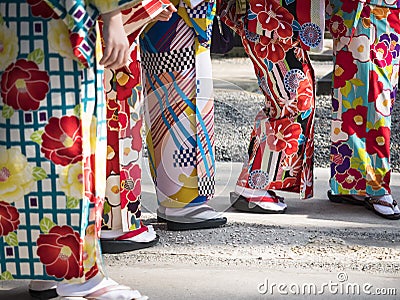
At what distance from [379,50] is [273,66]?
17.9 inches

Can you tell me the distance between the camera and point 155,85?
3408mm

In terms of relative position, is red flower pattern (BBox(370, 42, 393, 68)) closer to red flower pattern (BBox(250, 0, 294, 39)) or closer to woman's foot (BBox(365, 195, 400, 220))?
red flower pattern (BBox(250, 0, 294, 39))

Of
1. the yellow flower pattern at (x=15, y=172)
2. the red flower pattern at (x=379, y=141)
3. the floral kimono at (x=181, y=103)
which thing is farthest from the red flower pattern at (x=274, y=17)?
the yellow flower pattern at (x=15, y=172)

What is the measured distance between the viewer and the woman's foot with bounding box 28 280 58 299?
2.68 meters

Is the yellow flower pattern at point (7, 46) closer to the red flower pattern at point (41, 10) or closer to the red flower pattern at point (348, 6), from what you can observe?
the red flower pattern at point (41, 10)

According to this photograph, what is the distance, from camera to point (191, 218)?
3475 millimetres

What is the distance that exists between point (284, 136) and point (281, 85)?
0.73 ft

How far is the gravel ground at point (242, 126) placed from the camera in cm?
494

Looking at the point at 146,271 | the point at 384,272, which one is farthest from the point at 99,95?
the point at 384,272

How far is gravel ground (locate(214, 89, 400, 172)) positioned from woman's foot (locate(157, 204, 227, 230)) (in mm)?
1340

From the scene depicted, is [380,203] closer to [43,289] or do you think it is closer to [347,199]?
[347,199]

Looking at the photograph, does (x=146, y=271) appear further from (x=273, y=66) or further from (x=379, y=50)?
(x=379, y=50)

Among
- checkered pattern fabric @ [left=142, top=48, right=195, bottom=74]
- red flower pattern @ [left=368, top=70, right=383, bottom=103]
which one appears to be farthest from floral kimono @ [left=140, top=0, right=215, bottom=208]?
red flower pattern @ [left=368, top=70, right=383, bottom=103]

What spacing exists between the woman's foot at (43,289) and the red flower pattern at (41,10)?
32.7 inches
